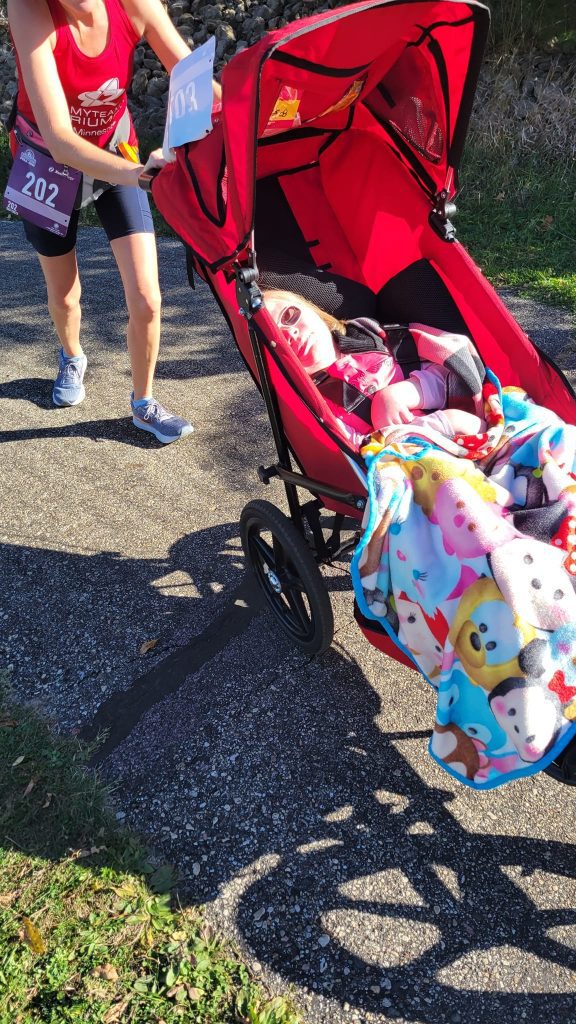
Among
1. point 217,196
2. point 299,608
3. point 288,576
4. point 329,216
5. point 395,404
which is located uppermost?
point 217,196

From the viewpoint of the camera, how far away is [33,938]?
183 cm

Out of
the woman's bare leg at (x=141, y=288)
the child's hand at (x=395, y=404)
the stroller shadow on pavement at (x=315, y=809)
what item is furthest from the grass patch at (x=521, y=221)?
the stroller shadow on pavement at (x=315, y=809)

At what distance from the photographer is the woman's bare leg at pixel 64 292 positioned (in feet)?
10.8

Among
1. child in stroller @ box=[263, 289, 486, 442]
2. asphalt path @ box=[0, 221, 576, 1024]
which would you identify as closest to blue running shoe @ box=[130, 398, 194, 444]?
asphalt path @ box=[0, 221, 576, 1024]

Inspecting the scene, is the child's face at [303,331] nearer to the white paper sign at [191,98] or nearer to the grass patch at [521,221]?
the white paper sign at [191,98]

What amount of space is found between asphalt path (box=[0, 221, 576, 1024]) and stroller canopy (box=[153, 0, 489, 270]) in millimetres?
1277

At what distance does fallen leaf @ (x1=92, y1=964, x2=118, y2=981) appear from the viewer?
1772 millimetres

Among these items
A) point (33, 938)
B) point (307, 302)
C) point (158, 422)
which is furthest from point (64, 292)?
point (33, 938)

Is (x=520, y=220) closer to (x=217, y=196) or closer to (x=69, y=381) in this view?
(x=69, y=381)

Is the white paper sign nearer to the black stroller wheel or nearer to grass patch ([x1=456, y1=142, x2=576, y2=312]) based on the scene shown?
the black stroller wheel

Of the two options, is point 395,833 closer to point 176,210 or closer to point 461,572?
point 461,572

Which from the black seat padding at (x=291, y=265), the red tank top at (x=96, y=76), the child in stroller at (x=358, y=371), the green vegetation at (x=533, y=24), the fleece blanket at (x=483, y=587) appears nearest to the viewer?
the fleece blanket at (x=483, y=587)

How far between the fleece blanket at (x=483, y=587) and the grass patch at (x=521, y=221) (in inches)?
128

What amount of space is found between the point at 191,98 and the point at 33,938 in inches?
87.0
